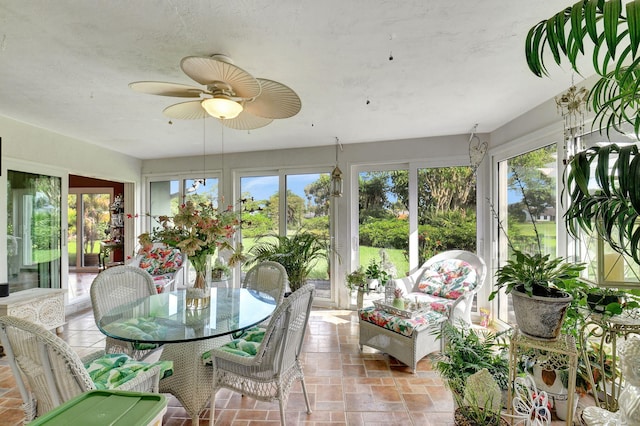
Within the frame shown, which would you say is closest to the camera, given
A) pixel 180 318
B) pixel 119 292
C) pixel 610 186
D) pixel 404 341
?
pixel 610 186

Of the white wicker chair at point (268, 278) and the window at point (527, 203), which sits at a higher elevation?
the window at point (527, 203)

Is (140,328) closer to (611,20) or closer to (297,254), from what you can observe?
(297,254)

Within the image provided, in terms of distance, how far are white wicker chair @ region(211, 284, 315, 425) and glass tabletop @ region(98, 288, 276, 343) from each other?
0.18 metres

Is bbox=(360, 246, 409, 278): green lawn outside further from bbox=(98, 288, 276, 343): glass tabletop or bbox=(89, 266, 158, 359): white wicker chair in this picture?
bbox=(89, 266, 158, 359): white wicker chair

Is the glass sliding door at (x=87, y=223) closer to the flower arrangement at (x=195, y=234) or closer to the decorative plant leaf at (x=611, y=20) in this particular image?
the flower arrangement at (x=195, y=234)

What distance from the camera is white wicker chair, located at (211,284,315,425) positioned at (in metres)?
1.68

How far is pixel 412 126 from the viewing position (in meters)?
3.52

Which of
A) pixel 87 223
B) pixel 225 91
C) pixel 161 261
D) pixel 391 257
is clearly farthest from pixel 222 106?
pixel 87 223

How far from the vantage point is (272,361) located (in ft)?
5.70

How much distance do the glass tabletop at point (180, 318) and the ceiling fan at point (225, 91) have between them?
4.25 feet

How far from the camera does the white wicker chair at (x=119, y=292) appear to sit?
2.13 m

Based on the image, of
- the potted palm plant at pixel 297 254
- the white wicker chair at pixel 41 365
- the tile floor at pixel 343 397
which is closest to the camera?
the white wicker chair at pixel 41 365

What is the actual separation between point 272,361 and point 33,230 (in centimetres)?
384

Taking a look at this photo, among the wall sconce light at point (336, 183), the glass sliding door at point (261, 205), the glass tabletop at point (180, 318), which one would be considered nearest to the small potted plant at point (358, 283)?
the wall sconce light at point (336, 183)
